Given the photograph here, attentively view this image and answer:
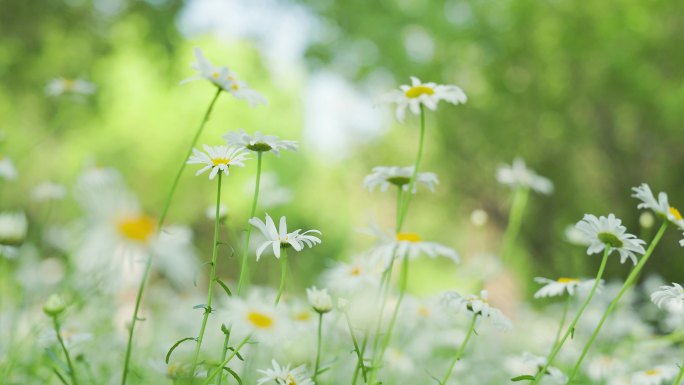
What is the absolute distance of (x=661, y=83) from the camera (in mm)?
6652

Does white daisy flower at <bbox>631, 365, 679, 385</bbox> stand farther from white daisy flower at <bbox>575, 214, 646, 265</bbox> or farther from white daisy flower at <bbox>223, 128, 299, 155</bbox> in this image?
white daisy flower at <bbox>223, 128, 299, 155</bbox>

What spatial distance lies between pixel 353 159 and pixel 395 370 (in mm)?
9962

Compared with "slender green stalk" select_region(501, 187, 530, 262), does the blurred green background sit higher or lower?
higher

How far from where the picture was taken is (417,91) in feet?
5.40

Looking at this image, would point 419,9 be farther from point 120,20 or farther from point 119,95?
point 119,95

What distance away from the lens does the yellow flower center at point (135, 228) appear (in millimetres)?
968

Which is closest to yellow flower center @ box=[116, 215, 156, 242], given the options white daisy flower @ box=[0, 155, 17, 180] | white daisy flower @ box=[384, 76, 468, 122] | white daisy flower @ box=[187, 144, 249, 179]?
white daisy flower @ box=[187, 144, 249, 179]

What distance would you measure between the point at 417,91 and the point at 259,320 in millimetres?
666

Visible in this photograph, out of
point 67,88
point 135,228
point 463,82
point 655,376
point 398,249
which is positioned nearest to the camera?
point 135,228

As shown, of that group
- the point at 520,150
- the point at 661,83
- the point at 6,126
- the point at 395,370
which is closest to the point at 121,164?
the point at 6,126

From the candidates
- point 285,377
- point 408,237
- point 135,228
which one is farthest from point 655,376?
point 135,228

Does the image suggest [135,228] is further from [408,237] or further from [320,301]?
[408,237]

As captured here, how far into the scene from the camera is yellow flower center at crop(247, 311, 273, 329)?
4.27 feet

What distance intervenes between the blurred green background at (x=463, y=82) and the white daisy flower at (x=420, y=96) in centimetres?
412
